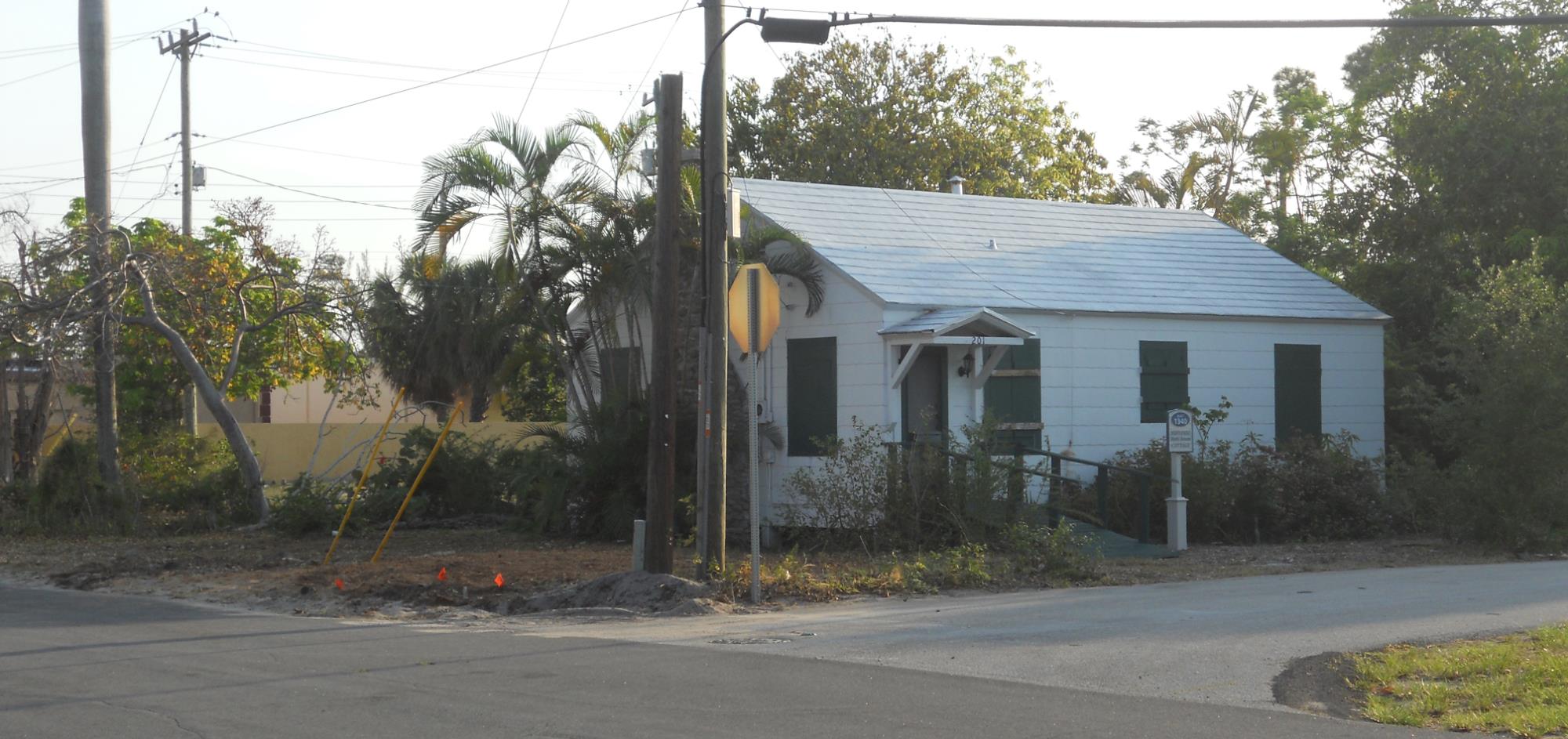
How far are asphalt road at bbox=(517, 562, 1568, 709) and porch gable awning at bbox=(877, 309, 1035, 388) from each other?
194 inches

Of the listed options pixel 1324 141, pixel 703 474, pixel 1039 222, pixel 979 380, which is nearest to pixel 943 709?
pixel 703 474

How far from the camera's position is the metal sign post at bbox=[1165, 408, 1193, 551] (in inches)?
726

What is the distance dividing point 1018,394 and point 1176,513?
2.90 meters

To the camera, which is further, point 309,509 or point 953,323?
point 309,509

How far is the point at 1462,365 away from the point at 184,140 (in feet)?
101

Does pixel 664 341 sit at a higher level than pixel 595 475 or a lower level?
higher

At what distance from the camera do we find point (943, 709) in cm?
815

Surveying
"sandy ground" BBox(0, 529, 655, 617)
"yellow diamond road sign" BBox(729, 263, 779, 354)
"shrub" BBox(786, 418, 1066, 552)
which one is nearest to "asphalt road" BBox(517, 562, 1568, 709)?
"yellow diamond road sign" BBox(729, 263, 779, 354)

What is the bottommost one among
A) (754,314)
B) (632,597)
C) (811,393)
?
(632,597)

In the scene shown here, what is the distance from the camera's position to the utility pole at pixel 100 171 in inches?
892

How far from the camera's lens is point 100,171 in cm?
2328

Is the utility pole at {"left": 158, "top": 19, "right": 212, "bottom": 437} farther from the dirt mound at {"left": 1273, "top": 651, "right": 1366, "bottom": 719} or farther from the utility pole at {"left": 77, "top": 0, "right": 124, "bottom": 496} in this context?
the dirt mound at {"left": 1273, "top": 651, "right": 1366, "bottom": 719}

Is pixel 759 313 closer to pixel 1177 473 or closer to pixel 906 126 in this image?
pixel 1177 473

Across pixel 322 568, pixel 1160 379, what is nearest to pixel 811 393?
pixel 1160 379
